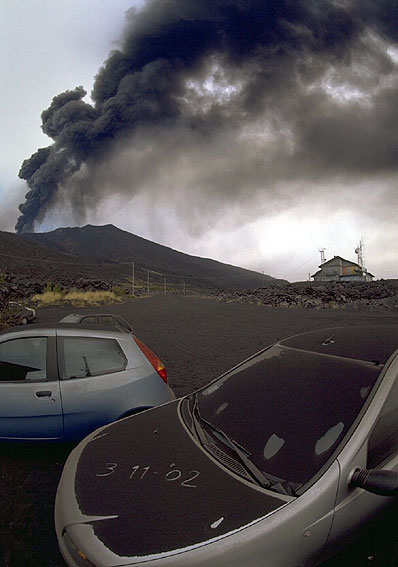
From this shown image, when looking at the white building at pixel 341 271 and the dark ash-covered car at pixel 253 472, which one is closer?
the dark ash-covered car at pixel 253 472

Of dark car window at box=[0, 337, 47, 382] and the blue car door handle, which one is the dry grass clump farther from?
the blue car door handle

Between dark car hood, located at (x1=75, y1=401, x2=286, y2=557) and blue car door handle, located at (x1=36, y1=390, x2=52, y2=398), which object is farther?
blue car door handle, located at (x1=36, y1=390, x2=52, y2=398)

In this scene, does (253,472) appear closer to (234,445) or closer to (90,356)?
(234,445)

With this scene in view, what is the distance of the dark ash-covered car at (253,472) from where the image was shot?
1.63 metres

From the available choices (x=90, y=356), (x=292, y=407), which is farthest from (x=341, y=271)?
(x=292, y=407)

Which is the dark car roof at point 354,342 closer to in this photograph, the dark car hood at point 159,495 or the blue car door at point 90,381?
the dark car hood at point 159,495

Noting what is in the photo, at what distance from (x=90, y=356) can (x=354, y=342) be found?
2.52 m

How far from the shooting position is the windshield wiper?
6.37 feet

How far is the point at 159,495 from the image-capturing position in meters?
1.88

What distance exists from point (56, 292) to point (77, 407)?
33328 mm

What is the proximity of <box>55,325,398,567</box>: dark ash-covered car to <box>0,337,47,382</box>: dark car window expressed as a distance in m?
1.31

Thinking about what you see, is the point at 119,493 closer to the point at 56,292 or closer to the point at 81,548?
the point at 81,548

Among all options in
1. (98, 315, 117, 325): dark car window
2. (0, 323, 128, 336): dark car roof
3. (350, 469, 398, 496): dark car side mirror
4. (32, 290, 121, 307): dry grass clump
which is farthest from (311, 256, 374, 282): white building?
(350, 469, 398, 496): dark car side mirror

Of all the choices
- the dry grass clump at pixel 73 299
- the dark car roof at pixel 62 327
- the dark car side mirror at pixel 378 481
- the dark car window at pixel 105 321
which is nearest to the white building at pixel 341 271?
the dry grass clump at pixel 73 299
